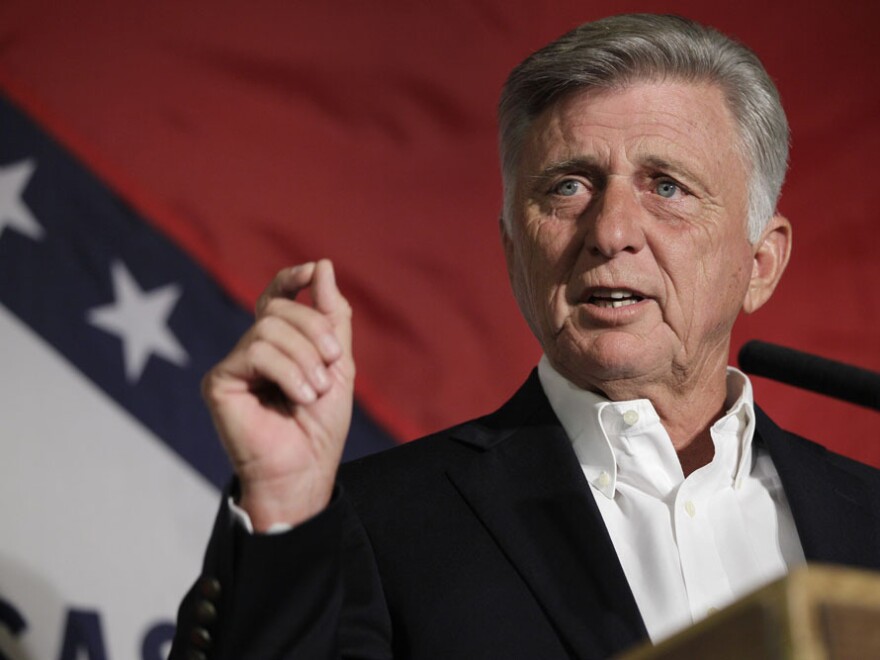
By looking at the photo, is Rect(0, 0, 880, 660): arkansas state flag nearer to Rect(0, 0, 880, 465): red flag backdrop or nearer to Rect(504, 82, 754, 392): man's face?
Rect(0, 0, 880, 465): red flag backdrop

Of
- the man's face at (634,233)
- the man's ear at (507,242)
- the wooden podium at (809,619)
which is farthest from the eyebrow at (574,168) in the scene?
the wooden podium at (809,619)

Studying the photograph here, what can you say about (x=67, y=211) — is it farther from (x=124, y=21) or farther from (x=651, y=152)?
(x=651, y=152)

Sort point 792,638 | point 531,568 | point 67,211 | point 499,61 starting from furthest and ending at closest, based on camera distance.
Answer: point 499,61
point 67,211
point 531,568
point 792,638

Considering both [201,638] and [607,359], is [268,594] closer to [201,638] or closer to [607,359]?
[201,638]

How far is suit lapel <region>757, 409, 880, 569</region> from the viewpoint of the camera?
1635 mm

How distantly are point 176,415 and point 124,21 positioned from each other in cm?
68

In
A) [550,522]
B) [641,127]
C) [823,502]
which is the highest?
[641,127]

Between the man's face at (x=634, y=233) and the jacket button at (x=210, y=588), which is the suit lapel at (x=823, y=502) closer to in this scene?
the man's face at (x=634, y=233)

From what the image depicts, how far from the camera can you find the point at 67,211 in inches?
86.5

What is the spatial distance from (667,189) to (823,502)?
448 millimetres

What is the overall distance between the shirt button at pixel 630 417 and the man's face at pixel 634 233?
0.05 metres

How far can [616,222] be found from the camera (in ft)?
5.49

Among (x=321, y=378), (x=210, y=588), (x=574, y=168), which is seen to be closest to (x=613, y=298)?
(x=574, y=168)

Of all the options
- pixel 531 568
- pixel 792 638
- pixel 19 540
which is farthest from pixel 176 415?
pixel 792 638
